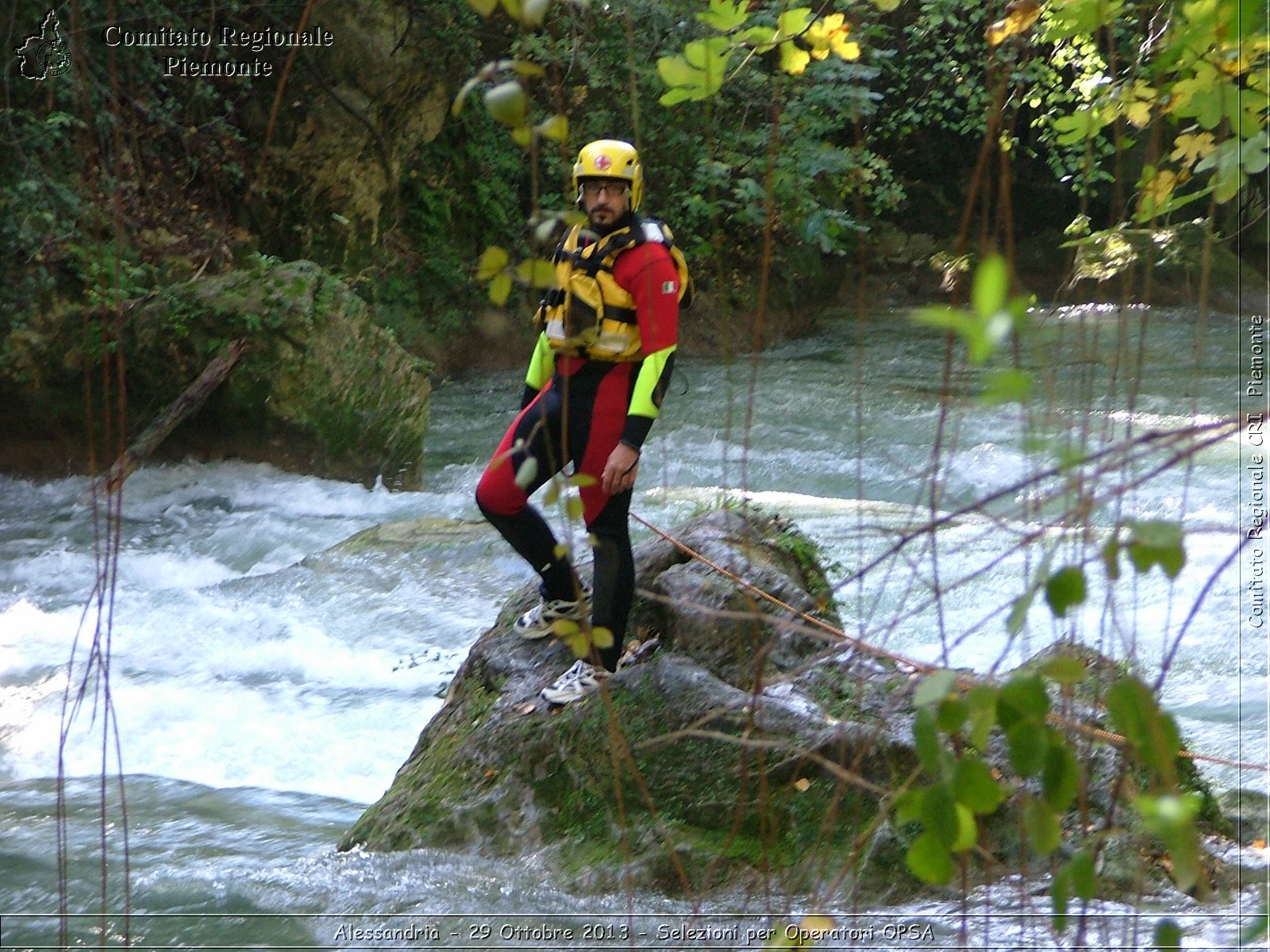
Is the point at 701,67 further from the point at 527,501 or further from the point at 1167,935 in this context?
the point at 527,501

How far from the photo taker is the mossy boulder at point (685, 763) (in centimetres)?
337

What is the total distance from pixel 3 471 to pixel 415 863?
278 inches

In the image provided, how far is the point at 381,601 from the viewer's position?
22.8ft

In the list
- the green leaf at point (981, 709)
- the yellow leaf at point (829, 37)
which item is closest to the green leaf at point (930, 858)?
the green leaf at point (981, 709)

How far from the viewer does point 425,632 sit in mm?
6609

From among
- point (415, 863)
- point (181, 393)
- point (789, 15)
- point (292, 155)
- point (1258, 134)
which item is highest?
point (292, 155)

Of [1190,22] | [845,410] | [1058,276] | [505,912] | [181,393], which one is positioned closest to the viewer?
[1190,22]

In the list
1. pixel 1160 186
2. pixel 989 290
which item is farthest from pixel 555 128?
pixel 1160 186

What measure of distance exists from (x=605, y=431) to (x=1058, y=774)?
2688 millimetres

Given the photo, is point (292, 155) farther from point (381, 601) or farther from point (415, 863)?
point (415, 863)

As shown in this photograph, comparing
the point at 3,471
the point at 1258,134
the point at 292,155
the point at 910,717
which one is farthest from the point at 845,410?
the point at 1258,134

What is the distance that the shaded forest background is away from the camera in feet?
28.7

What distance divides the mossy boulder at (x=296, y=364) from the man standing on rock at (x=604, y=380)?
5639 millimetres

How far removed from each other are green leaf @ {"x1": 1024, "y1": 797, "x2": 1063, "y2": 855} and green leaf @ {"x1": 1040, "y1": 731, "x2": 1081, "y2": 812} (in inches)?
0.8
